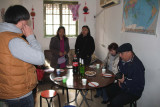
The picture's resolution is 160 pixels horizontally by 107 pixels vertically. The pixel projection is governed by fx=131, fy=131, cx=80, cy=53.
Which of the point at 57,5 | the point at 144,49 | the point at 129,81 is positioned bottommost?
the point at 129,81

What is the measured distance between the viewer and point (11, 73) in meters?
1.03

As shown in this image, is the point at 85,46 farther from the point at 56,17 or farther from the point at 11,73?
the point at 11,73

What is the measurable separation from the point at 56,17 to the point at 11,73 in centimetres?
416

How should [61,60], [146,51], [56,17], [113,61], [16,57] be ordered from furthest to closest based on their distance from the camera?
1. [56,17]
2. [61,60]
3. [113,61]
4. [146,51]
5. [16,57]

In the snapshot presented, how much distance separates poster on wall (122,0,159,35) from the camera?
80.7 inches

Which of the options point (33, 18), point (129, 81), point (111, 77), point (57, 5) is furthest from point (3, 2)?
point (129, 81)

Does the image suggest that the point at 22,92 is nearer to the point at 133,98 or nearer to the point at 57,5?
the point at 133,98

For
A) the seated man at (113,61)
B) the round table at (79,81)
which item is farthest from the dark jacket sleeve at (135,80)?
the seated man at (113,61)

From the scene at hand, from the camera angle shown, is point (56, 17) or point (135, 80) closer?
point (135, 80)

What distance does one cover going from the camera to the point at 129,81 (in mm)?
2047

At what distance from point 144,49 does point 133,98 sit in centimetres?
88

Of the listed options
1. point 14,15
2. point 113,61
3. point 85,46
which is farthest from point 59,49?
point 14,15

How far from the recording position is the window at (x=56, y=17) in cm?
476

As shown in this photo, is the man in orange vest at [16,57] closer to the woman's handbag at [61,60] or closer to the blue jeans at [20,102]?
the blue jeans at [20,102]
